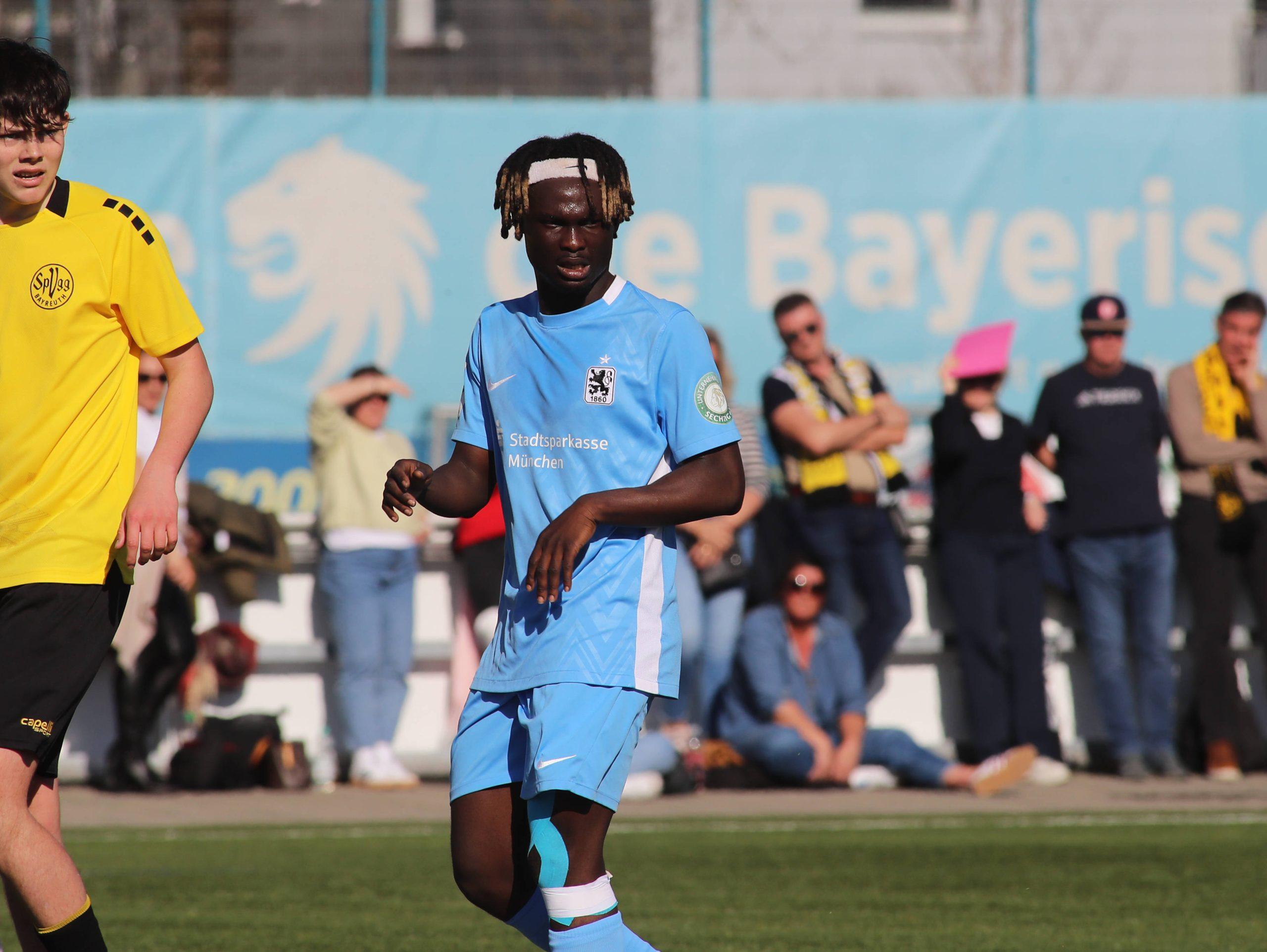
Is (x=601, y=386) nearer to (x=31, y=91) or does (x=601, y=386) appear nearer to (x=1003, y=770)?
(x=31, y=91)

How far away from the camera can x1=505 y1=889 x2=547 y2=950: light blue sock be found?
4.06 meters

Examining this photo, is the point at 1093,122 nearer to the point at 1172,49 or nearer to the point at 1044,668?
the point at 1172,49

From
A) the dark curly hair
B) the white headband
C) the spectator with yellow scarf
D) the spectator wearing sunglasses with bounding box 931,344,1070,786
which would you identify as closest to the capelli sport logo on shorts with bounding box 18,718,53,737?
the dark curly hair

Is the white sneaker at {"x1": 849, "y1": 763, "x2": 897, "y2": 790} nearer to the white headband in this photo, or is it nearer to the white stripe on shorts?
the white stripe on shorts

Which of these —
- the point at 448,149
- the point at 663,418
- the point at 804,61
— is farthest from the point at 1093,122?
the point at 663,418

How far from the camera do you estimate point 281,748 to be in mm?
10195

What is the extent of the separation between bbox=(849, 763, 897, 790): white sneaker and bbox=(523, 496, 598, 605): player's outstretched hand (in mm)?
6614

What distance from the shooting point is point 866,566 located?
1059 centimetres

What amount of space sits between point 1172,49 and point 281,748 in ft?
29.3

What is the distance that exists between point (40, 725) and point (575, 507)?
1254mm

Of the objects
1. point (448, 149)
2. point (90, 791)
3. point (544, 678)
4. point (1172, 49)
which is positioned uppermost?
point (1172, 49)

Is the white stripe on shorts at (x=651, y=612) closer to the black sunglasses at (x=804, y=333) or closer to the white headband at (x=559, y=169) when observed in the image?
the white headband at (x=559, y=169)

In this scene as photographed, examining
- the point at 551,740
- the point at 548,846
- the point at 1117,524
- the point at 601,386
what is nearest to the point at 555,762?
the point at 551,740

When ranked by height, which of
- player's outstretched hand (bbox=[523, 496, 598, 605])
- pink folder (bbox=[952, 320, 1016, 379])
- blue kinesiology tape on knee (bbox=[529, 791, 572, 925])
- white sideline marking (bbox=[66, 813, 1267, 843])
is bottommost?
white sideline marking (bbox=[66, 813, 1267, 843])
